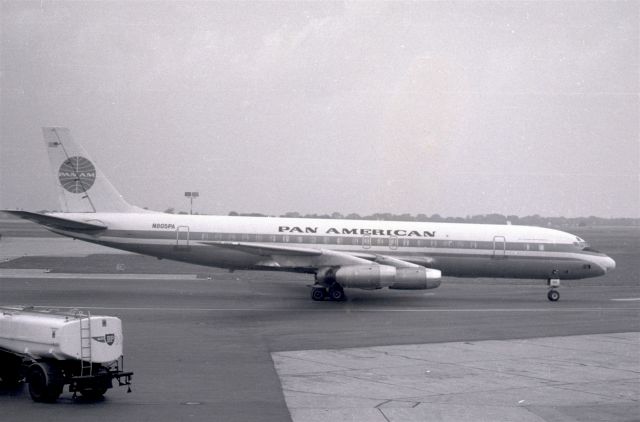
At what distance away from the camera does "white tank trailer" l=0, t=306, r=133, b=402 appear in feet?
42.5

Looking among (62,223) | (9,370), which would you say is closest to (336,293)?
(62,223)

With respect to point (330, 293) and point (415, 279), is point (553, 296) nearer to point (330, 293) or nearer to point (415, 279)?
point (415, 279)

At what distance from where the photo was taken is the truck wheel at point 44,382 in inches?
509

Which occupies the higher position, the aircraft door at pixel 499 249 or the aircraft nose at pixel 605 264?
the aircraft door at pixel 499 249

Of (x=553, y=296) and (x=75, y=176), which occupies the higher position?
(x=75, y=176)

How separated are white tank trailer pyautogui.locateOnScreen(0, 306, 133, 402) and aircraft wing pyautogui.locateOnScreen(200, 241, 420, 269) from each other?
15919mm

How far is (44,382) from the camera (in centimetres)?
1292

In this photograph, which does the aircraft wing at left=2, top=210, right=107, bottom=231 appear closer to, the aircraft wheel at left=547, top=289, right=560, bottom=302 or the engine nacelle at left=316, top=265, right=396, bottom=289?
the engine nacelle at left=316, top=265, right=396, bottom=289

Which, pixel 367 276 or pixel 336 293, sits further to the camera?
pixel 336 293

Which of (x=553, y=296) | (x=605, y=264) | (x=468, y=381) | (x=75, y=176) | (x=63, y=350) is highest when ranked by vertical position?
(x=75, y=176)

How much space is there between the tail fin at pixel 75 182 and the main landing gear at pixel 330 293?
31.2 ft

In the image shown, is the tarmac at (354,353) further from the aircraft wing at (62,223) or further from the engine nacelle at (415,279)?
the aircraft wing at (62,223)

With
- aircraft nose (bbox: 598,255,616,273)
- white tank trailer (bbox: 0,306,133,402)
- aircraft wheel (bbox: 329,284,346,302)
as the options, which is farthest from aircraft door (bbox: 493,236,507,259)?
white tank trailer (bbox: 0,306,133,402)

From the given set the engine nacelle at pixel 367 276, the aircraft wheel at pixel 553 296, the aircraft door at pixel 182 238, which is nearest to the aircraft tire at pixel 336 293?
the engine nacelle at pixel 367 276
